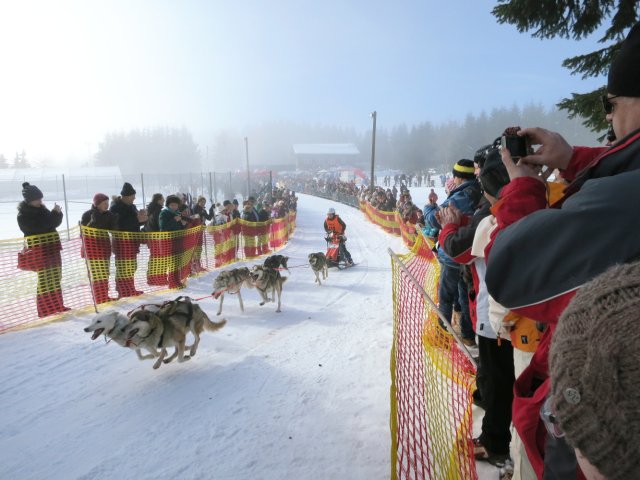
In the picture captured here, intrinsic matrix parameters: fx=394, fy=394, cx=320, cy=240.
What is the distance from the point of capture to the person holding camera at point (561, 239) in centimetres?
97

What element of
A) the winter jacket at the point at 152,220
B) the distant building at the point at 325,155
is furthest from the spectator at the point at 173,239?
the distant building at the point at 325,155

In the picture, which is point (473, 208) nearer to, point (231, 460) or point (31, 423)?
point (231, 460)

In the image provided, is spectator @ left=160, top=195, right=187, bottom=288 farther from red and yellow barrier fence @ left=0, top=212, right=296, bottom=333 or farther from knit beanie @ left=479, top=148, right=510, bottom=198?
knit beanie @ left=479, top=148, right=510, bottom=198

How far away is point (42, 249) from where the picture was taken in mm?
5812

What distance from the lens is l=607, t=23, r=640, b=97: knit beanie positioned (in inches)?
48.1

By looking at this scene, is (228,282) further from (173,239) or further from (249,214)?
(249,214)

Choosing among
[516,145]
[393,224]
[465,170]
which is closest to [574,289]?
[516,145]

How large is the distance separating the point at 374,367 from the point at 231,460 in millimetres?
1901

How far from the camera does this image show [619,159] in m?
1.14

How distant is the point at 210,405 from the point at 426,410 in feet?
6.46

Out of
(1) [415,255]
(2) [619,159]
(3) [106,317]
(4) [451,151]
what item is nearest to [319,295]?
(1) [415,255]

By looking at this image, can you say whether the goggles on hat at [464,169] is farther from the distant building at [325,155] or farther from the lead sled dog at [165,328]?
the distant building at [325,155]

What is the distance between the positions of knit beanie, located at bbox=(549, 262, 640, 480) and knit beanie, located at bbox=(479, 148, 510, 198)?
141cm

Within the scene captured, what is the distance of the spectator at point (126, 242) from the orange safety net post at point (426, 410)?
16.8 feet
